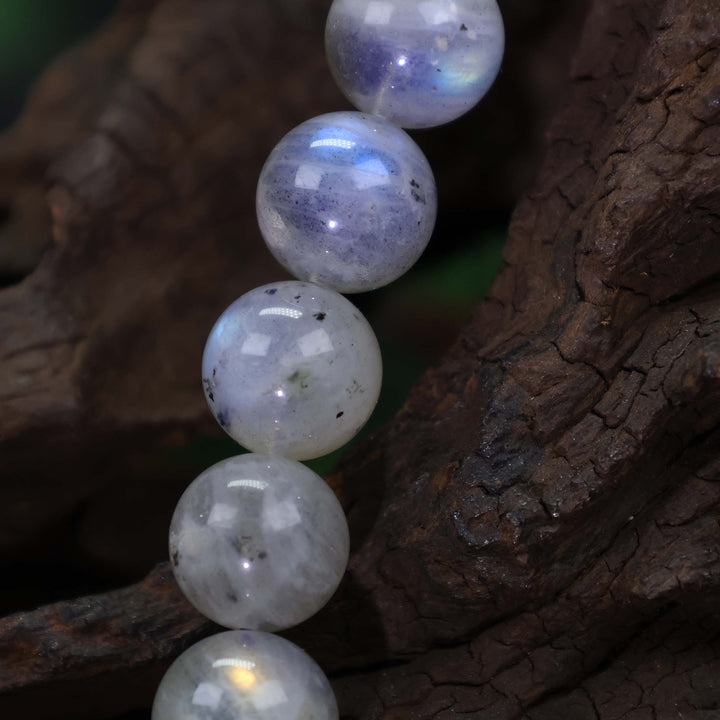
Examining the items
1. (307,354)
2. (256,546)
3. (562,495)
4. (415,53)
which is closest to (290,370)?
(307,354)

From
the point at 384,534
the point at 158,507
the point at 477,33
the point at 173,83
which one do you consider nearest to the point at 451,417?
the point at 384,534

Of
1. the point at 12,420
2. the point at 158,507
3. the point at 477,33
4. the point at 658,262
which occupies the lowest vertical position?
the point at 158,507

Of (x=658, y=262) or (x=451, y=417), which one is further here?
(x=451, y=417)

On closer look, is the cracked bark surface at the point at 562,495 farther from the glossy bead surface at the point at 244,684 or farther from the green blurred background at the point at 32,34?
the green blurred background at the point at 32,34

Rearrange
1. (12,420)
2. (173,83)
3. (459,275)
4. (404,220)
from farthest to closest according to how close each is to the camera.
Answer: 1. (459,275)
2. (173,83)
3. (12,420)
4. (404,220)

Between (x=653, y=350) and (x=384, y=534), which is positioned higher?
(x=653, y=350)

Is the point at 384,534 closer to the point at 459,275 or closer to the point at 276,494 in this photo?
the point at 276,494

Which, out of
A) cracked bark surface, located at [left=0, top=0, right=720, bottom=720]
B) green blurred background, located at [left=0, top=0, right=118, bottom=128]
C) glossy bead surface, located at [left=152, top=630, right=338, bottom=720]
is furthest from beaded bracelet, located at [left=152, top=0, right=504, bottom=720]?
green blurred background, located at [left=0, top=0, right=118, bottom=128]

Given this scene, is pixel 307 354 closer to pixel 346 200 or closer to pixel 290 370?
pixel 290 370
